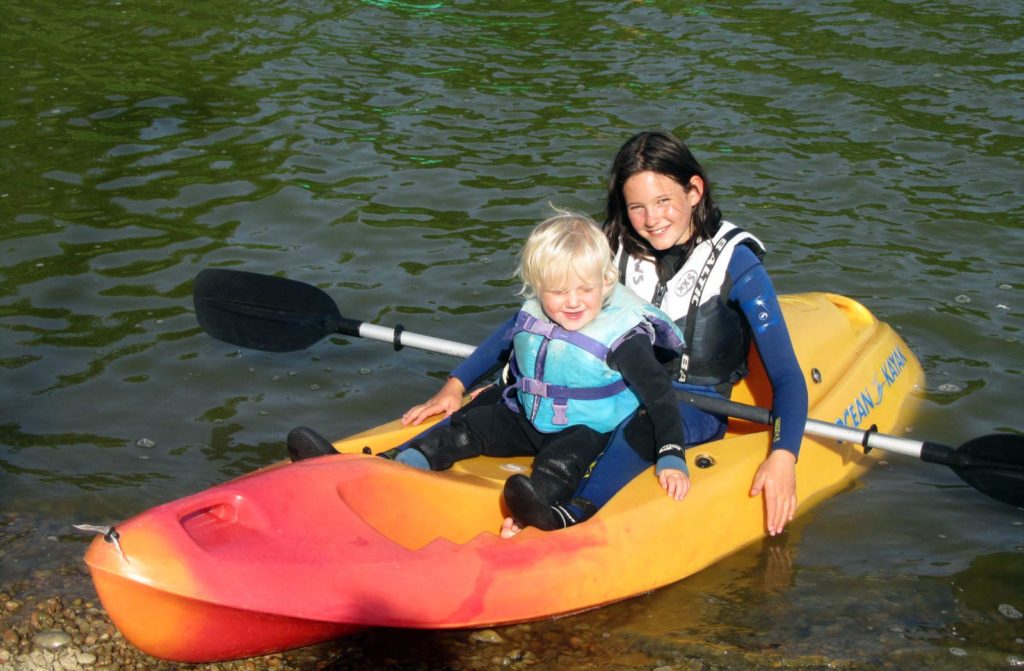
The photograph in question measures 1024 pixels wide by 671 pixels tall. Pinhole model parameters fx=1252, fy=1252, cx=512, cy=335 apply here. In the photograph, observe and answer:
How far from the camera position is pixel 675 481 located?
352cm

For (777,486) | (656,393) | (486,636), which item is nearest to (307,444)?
(486,636)

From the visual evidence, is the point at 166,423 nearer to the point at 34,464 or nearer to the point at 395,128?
the point at 34,464

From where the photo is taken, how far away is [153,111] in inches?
315

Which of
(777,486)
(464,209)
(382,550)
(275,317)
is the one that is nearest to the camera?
(382,550)

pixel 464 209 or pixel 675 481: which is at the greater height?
pixel 675 481

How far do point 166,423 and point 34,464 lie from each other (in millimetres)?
522

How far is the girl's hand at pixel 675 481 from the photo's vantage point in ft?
11.5

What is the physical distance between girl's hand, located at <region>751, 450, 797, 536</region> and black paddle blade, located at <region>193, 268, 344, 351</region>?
5.92 feet

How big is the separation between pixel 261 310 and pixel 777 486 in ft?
7.06

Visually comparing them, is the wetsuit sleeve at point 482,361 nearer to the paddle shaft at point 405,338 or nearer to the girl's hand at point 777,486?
the paddle shaft at point 405,338

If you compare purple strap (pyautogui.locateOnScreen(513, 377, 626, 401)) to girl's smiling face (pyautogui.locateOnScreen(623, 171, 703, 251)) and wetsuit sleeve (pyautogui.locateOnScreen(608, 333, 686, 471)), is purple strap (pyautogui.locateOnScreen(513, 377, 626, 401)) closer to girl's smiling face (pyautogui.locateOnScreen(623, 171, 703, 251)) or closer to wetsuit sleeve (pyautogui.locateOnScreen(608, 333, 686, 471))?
wetsuit sleeve (pyautogui.locateOnScreen(608, 333, 686, 471))

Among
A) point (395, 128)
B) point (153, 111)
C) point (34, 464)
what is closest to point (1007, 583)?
point (34, 464)

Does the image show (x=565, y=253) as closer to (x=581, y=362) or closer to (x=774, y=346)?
(x=581, y=362)

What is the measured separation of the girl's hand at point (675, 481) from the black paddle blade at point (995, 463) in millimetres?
945
